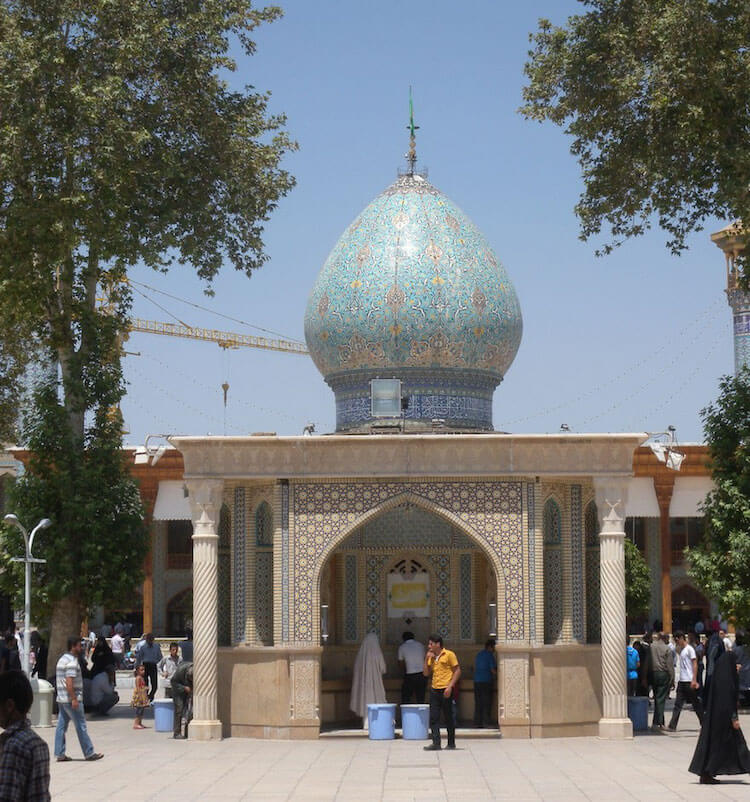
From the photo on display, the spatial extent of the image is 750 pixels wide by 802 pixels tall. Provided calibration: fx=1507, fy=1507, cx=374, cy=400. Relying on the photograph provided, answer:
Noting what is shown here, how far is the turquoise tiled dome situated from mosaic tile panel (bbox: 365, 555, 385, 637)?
168 cm

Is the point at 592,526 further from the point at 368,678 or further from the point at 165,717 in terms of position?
the point at 165,717

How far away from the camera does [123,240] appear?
61.6 ft

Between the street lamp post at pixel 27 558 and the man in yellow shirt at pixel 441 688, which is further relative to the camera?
the street lamp post at pixel 27 558

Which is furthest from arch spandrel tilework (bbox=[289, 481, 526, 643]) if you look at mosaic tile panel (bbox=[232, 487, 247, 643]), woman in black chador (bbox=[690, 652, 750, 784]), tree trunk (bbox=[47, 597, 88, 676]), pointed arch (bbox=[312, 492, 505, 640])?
tree trunk (bbox=[47, 597, 88, 676])

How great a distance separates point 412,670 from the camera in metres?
17.0

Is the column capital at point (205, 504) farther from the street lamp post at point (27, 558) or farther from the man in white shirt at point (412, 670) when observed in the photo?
the street lamp post at point (27, 558)

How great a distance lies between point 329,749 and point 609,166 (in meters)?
7.21

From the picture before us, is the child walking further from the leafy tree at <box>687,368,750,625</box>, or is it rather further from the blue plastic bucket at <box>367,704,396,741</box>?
the leafy tree at <box>687,368,750,625</box>

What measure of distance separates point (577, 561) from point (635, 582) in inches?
655

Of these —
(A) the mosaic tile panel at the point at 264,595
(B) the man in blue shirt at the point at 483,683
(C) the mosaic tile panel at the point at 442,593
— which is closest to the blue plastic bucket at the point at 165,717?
(A) the mosaic tile panel at the point at 264,595

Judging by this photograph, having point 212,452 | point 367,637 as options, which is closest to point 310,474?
point 212,452

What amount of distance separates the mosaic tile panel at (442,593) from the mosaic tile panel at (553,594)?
1.76 m

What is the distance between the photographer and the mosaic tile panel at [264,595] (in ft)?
54.2

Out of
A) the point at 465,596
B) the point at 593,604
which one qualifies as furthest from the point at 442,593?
the point at 593,604
